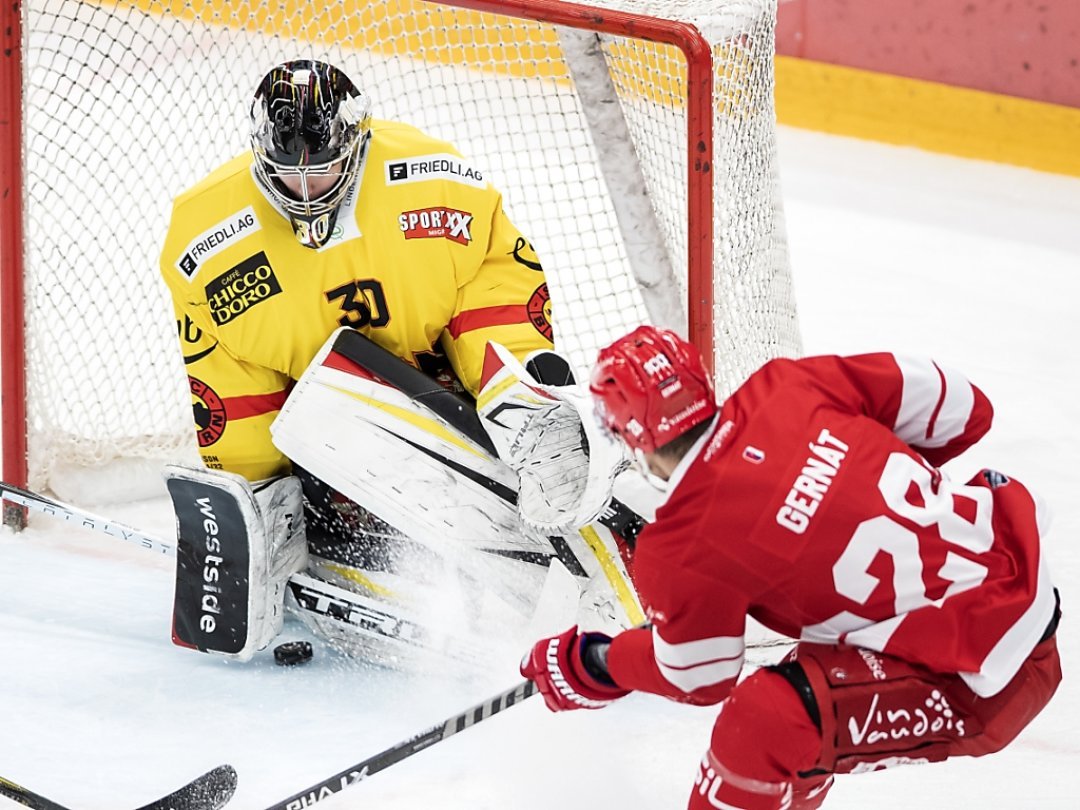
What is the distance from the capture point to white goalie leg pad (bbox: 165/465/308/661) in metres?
2.63

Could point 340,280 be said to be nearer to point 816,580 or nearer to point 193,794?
point 193,794

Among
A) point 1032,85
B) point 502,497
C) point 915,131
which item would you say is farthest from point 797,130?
point 502,497

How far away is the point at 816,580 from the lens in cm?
177

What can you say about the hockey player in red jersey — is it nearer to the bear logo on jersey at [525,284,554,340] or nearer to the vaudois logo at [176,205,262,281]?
the bear logo on jersey at [525,284,554,340]

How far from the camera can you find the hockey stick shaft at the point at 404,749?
2201 mm

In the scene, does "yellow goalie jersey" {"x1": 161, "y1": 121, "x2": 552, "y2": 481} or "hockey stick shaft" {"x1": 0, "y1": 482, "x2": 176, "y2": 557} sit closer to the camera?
"yellow goalie jersey" {"x1": 161, "y1": 121, "x2": 552, "y2": 481}

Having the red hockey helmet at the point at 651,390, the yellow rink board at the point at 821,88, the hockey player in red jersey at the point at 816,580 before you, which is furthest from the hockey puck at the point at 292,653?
the yellow rink board at the point at 821,88

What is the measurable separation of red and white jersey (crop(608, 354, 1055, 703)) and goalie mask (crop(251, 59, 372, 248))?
3.16 feet

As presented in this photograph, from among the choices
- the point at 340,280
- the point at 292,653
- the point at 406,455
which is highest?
the point at 340,280

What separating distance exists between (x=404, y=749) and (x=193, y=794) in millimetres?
370

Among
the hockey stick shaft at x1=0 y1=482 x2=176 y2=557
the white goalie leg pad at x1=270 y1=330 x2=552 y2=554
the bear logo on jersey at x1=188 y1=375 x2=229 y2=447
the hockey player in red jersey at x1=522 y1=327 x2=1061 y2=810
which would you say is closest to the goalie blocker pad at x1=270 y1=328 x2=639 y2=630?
the white goalie leg pad at x1=270 y1=330 x2=552 y2=554

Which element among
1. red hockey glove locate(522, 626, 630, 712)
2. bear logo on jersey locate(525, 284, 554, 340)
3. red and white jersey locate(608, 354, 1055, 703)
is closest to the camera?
red and white jersey locate(608, 354, 1055, 703)

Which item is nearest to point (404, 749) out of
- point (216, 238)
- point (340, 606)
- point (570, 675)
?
point (570, 675)

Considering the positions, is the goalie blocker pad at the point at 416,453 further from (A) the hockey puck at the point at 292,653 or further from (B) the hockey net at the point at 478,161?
(B) the hockey net at the point at 478,161
